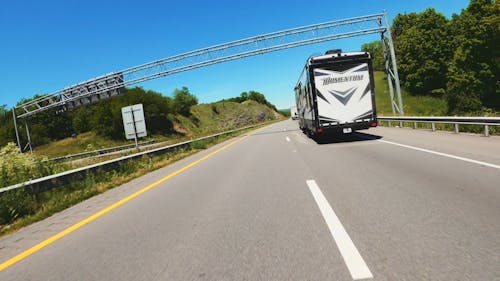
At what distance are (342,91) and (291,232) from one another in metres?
11.8

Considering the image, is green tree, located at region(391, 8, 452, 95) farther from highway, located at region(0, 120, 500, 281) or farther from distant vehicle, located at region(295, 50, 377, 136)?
highway, located at region(0, 120, 500, 281)

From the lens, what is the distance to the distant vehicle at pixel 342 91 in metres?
14.8

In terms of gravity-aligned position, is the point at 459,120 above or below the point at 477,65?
below

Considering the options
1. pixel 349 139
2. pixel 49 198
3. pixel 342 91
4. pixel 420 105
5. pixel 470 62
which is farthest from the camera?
pixel 420 105

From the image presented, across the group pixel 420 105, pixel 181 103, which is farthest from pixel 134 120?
pixel 181 103

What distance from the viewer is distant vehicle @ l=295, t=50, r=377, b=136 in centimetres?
1480

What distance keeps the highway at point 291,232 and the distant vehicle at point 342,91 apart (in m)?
7.26

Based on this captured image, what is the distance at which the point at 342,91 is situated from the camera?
587 inches

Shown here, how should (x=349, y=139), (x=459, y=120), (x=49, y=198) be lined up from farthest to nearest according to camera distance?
(x=349, y=139), (x=459, y=120), (x=49, y=198)

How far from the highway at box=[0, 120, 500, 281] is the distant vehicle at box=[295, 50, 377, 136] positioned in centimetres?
726

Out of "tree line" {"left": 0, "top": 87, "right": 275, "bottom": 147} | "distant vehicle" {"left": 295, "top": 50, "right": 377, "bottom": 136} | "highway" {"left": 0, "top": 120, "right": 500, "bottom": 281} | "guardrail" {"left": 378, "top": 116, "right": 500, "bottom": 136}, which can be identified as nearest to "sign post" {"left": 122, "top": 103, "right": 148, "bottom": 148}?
"distant vehicle" {"left": 295, "top": 50, "right": 377, "bottom": 136}

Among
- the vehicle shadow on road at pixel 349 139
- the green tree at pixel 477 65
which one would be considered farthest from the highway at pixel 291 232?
the green tree at pixel 477 65

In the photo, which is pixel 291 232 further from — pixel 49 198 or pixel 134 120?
pixel 134 120

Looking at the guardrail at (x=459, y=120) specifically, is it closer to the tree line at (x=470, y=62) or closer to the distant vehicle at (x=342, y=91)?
the distant vehicle at (x=342, y=91)
